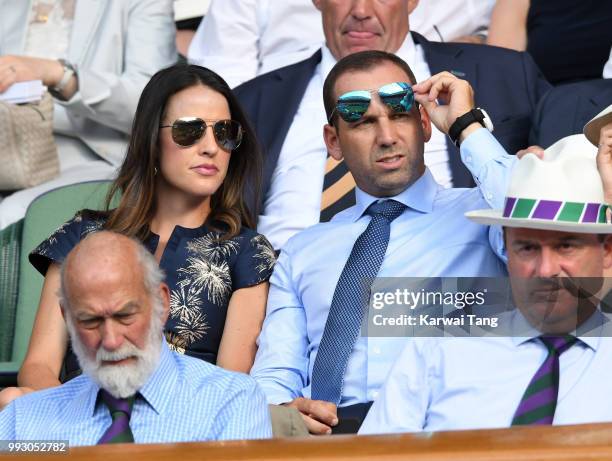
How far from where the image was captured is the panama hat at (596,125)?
307 centimetres

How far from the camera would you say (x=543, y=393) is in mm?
2785

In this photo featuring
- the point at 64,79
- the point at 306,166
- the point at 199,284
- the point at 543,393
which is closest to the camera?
the point at 543,393

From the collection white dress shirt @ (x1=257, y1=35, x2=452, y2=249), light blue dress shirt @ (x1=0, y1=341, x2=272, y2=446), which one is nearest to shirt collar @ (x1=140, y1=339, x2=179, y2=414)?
light blue dress shirt @ (x1=0, y1=341, x2=272, y2=446)

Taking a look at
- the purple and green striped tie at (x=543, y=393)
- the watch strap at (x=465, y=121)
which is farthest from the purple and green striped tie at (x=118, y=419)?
the watch strap at (x=465, y=121)

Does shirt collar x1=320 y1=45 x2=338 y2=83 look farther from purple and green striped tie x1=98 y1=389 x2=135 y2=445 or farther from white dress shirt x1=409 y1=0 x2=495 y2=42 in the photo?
purple and green striped tie x1=98 y1=389 x2=135 y2=445

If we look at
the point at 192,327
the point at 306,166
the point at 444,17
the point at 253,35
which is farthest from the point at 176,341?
the point at 444,17

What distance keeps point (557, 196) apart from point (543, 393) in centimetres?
44

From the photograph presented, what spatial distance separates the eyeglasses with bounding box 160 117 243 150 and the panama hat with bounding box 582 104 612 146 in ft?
3.62

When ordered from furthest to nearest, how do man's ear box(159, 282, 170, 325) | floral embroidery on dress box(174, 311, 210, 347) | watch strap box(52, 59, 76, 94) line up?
watch strap box(52, 59, 76, 94)
floral embroidery on dress box(174, 311, 210, 347)
man's ear box(159, 282, 170, 325)

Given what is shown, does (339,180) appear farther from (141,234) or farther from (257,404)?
(257,404)

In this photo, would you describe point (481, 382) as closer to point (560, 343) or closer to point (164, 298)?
point (560, 343)

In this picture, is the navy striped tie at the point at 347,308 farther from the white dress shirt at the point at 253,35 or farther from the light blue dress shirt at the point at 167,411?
the white dress shirt at the point at 253,35

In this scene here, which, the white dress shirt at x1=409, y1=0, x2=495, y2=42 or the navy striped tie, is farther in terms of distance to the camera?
the white dress shirt at x1=409, y1=0, x2=495, y2=42

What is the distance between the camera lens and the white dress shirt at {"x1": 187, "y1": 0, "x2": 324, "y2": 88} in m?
5.01
